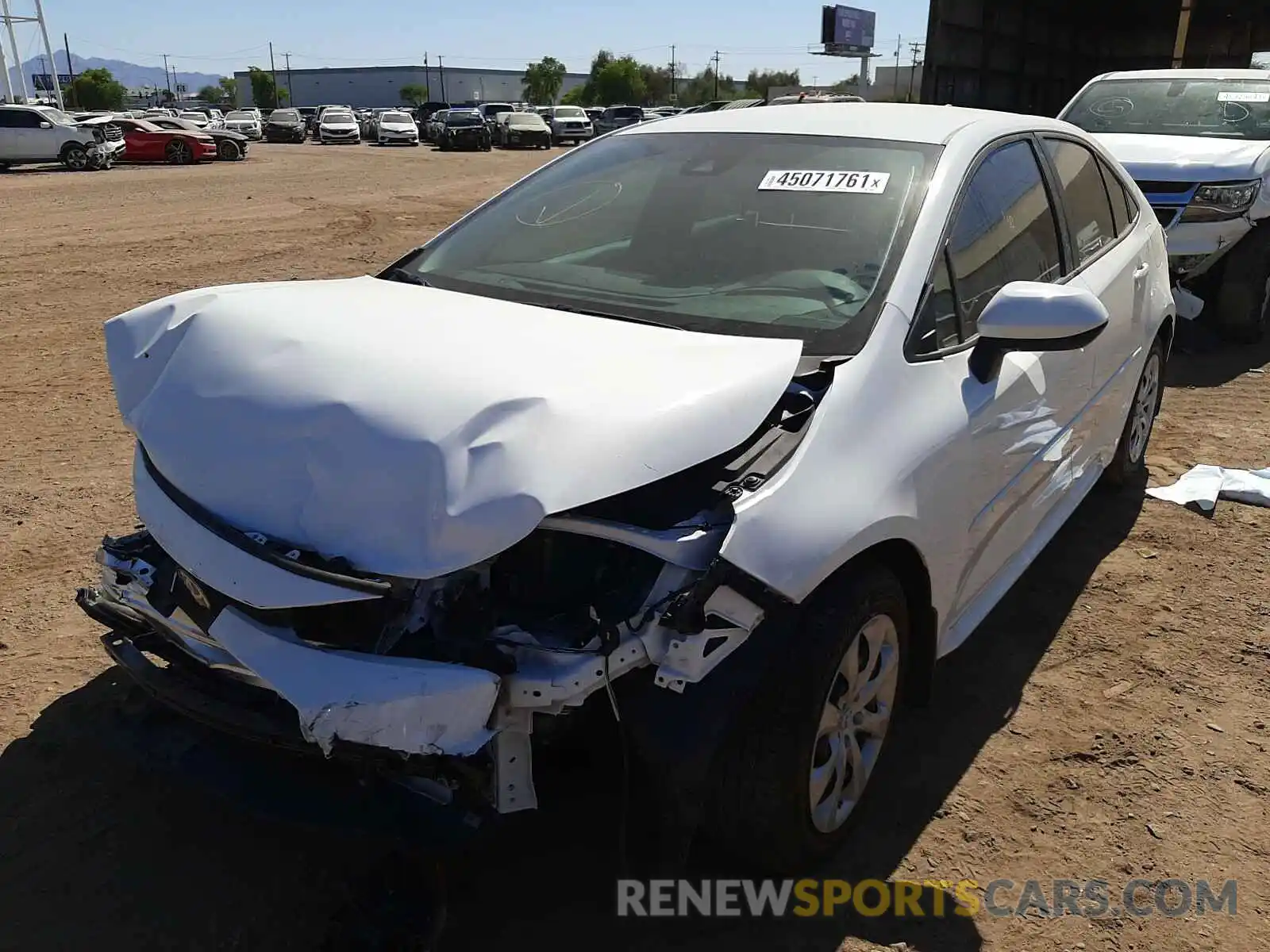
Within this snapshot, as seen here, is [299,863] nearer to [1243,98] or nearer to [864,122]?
[864,122]

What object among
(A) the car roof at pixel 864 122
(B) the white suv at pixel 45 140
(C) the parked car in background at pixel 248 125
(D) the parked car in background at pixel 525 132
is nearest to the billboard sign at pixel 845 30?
(D) the parked car in background at pixel 525 132

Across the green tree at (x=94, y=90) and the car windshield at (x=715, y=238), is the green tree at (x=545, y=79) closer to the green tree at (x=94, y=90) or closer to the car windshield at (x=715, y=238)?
the green tree at (x=94, y=90)

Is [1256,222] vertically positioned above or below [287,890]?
above

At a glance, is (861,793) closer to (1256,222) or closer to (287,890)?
(287,890)

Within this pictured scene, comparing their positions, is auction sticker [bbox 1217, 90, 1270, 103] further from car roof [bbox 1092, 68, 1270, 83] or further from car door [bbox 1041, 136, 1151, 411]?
car door [bbox 1041, 136, 1151, 411]

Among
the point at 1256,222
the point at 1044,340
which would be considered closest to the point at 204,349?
the point at 1044,340

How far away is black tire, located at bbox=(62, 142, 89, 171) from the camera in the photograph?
81.8 ft

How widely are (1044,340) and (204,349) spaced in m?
2.13

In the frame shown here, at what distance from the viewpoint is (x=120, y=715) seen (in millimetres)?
2551

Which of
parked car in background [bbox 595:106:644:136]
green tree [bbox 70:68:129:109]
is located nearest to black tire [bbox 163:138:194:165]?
parked car in background [bbox 595:106:644:136]

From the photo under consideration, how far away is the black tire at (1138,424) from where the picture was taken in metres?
4.62

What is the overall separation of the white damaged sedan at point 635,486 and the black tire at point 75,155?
86.2ft

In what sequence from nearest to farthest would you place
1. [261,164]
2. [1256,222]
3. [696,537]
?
[696,537], [1256,222], [261,164]

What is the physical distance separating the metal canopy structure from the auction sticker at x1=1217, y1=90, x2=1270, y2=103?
4.10 metres
